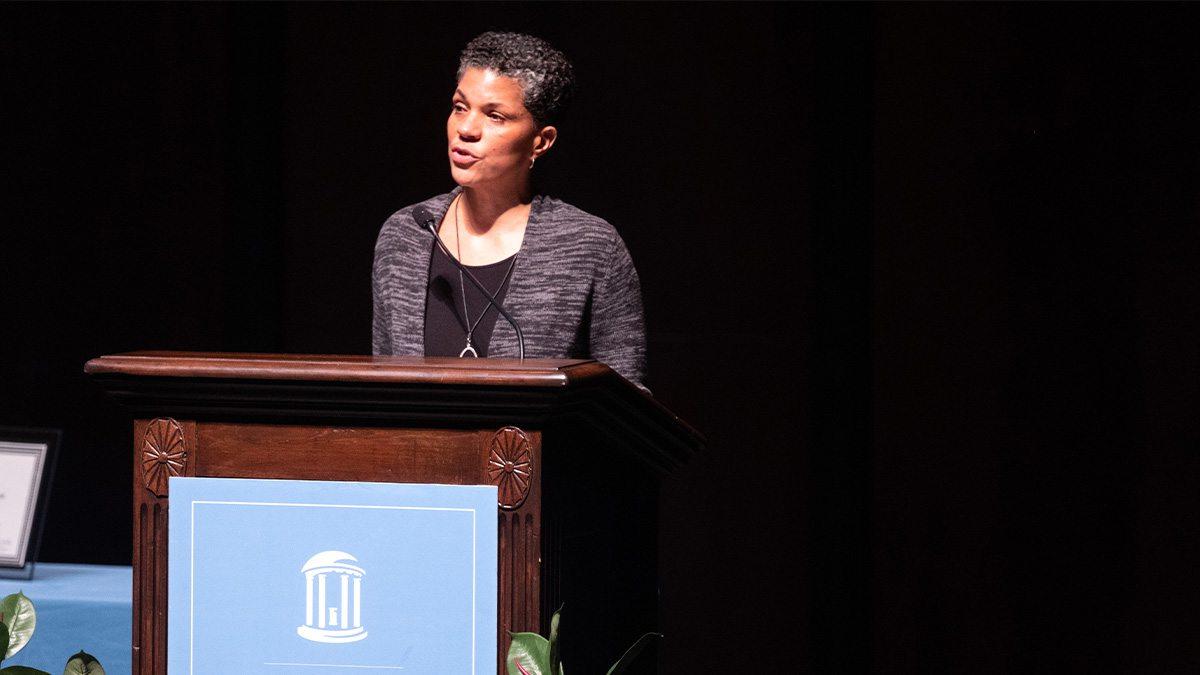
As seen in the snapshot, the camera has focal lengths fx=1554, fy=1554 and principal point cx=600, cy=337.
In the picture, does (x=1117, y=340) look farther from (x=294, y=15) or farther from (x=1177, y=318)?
(x=294, y=15)

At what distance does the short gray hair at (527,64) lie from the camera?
2248 millimetres

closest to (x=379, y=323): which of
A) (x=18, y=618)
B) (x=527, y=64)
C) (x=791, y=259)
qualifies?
(x=527, y=64)

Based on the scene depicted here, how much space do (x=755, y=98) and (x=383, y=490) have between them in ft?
7.51

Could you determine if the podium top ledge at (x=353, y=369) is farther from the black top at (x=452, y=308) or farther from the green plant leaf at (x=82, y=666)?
the black top at (x=452, y=308)

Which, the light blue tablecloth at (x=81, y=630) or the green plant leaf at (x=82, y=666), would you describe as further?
the light blue tablecloth at (x=81, y=630)

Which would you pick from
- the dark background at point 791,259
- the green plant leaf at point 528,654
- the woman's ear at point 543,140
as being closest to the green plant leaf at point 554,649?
the green plant leaf at point 528,654

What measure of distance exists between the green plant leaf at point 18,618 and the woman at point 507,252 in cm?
67

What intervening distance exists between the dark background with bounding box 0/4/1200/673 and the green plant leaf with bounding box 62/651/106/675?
2.08 meters

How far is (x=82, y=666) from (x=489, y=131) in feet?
3.14

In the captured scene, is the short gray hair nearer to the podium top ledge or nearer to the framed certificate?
the podium top ledge

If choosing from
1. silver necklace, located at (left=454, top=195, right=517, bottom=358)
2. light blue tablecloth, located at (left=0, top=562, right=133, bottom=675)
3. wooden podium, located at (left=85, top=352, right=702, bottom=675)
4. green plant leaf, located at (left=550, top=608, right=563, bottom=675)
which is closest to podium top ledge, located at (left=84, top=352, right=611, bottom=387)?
wooden podium, located at (left=85, top=352, right=702, bottom=675)

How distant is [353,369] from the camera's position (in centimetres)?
151

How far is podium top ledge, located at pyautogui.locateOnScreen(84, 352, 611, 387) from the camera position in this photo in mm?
1484

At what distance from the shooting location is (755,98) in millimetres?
3619
